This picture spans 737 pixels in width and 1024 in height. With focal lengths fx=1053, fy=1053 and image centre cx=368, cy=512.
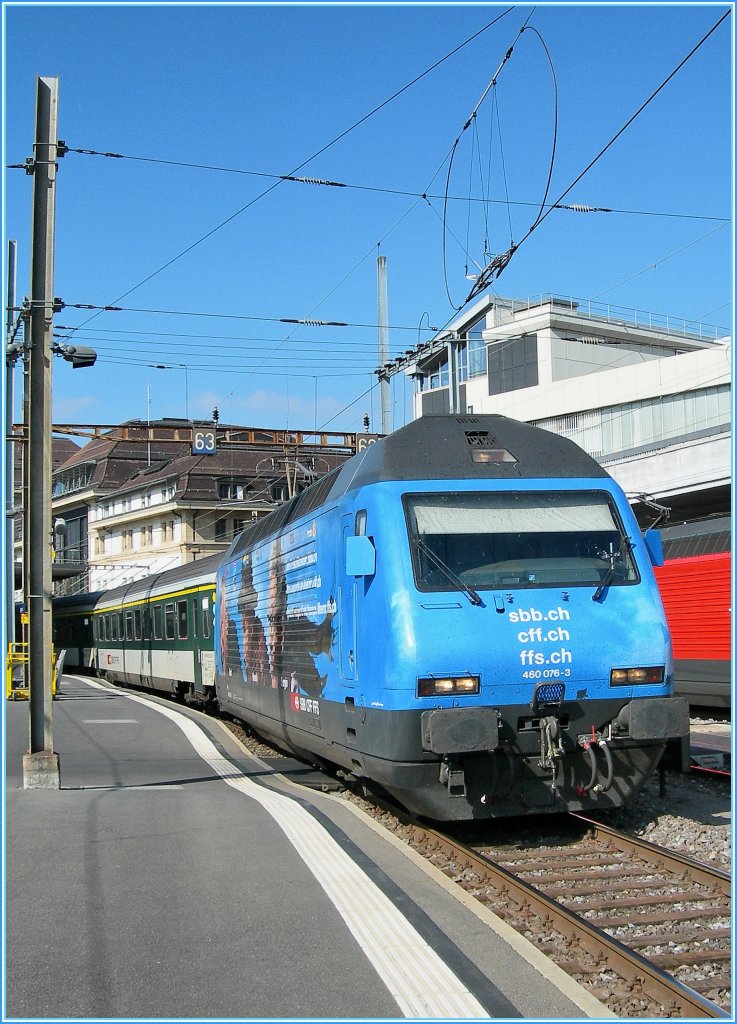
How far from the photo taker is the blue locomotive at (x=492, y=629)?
773cm

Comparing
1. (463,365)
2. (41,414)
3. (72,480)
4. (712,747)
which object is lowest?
(712,747)

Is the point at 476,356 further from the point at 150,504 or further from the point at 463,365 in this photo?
the point at 150,504

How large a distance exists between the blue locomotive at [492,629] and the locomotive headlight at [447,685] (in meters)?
0.01

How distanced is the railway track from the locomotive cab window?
204cm

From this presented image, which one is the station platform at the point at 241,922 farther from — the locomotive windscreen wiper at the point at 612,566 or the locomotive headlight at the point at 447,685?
the locomotive windscreen wiper at the point at 612,566

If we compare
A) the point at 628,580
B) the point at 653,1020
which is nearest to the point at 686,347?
the point at 628,580

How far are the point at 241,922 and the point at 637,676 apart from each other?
3.72 meters

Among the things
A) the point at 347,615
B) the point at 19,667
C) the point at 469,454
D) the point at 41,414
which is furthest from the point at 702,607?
the point at 19,667

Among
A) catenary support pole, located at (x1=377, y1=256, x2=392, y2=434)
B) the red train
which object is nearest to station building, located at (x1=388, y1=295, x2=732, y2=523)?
catenary support pole, located at (x1=377, y1=256, x2=392, y2=434)

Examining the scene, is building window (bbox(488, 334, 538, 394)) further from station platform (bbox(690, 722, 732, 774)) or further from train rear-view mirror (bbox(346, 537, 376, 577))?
train rear-view mirror (bbox(346, 537, 376, 577))

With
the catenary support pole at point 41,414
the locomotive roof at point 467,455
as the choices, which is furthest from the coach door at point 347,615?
the catenary support pole at point 41,414

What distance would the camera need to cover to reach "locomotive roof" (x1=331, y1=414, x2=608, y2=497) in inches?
339

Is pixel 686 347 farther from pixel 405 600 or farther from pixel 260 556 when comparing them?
pixel 405 600

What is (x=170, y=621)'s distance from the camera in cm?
2483
